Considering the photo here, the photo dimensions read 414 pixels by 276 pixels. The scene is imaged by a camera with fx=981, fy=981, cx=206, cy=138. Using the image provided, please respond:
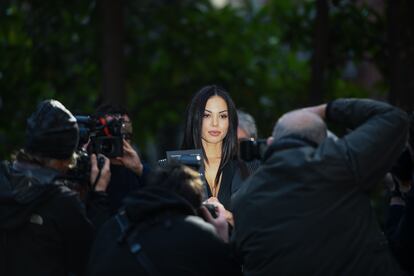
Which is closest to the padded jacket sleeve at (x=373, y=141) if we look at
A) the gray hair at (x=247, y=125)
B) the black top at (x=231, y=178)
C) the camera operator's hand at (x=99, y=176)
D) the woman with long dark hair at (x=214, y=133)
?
the camera operator's hand at (x=99, y=176)

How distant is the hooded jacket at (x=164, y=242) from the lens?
4.85m

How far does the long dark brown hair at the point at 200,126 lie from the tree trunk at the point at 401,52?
4214 millimetres

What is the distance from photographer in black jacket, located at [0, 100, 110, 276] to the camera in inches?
209

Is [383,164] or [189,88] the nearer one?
[383,164]

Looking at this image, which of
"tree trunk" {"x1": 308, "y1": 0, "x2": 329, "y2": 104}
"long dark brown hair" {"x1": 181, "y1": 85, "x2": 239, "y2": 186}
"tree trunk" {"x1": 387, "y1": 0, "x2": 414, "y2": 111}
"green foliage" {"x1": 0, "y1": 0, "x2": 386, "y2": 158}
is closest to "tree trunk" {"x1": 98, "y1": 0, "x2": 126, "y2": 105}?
"green foliage" {"x1": 0, "y1": 0, "x2": 386, "y2": 158}

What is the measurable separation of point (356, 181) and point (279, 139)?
462mm

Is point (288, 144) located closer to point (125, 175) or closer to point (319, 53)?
point (125, 175)

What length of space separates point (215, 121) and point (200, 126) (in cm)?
11

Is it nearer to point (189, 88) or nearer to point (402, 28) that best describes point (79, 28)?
point (189, 88)

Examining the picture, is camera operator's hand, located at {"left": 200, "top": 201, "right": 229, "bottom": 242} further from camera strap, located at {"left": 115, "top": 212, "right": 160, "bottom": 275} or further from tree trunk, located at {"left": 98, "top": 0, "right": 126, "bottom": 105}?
tree trunk, located at {"left": 98, "top": 0, "right": 126, "bottom": 105}

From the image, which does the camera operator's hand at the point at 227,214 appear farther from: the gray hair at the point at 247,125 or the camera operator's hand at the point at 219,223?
the gray hair at the point at 247,125

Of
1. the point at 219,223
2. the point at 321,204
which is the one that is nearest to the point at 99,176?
the point at 219,223

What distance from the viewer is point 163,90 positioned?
51.7 ft

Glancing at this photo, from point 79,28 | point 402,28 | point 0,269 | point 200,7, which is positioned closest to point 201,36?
point 200,7
